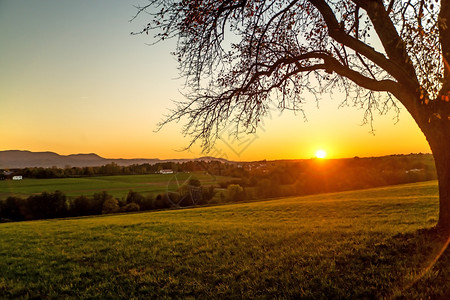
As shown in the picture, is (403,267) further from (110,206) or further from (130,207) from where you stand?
(110,206)

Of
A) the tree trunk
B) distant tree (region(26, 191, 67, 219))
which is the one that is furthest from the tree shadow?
distant tree (region(26, 191, 67, 219))

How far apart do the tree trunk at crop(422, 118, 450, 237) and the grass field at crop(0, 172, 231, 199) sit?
189 feet

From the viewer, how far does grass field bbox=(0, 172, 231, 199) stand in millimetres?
69188

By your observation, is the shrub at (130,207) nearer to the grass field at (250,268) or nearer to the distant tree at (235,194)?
the distant tree at (235,194)

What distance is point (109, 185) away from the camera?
3282 inches

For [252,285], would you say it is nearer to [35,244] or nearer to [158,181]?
[35,244]

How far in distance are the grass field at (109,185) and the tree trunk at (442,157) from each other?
57.8m

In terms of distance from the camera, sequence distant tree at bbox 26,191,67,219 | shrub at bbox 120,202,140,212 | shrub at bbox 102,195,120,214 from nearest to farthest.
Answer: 1. shrub at bbox 102,195,120,214
2. distant tree at bbox 26,191,67,219
3. shrub at bbox 120,202,140,212

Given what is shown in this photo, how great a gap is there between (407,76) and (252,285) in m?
6.72

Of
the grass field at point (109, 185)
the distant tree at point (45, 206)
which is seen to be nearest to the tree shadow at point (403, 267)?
the grass field at point (109, 185)

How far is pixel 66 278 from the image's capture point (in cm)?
724

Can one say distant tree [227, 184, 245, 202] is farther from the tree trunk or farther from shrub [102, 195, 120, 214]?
the tree trunk

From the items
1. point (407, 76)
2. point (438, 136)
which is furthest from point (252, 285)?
point (407, 76)

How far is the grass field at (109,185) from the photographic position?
227 ft
